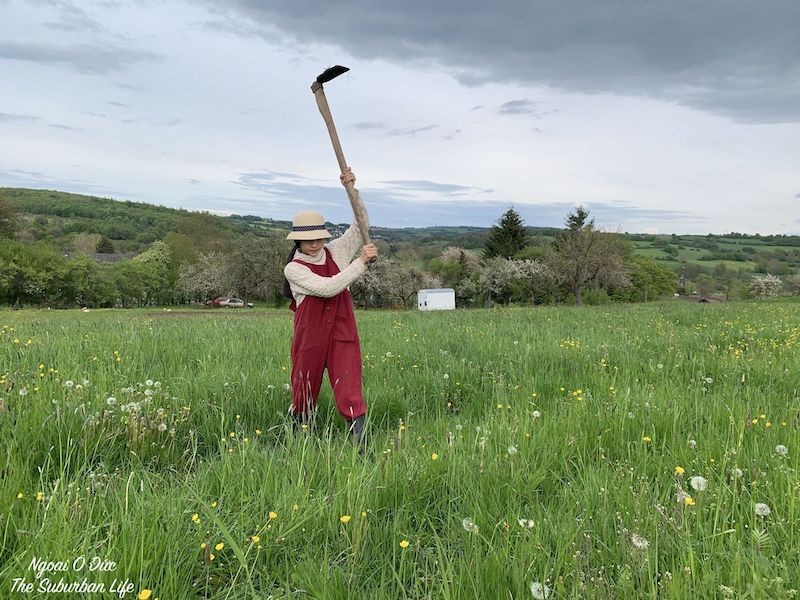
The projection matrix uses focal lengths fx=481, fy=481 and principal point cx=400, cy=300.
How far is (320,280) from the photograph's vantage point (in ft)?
14.7

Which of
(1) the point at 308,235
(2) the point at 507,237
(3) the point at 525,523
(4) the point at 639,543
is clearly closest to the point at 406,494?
(3) the point at 525,523

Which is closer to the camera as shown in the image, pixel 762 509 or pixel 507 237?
pixel 762 509

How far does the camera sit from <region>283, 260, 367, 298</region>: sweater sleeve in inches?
174

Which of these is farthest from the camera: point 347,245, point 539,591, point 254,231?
point 254,231

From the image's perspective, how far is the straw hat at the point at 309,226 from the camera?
4.58m

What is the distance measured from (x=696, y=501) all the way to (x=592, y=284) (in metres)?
64.3

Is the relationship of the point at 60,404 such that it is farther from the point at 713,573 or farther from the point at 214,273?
the point at 214,273

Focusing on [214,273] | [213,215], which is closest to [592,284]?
[214,273]

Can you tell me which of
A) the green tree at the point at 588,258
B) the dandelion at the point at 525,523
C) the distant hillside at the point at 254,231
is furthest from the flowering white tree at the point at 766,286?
the dandelion at the point at 525,523

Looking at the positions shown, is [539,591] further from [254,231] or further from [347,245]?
[254,231]

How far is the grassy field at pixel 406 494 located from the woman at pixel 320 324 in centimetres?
45

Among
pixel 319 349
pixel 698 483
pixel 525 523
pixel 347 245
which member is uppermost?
pixel 347 245

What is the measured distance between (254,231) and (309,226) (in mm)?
85856

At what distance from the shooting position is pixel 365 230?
482cm
